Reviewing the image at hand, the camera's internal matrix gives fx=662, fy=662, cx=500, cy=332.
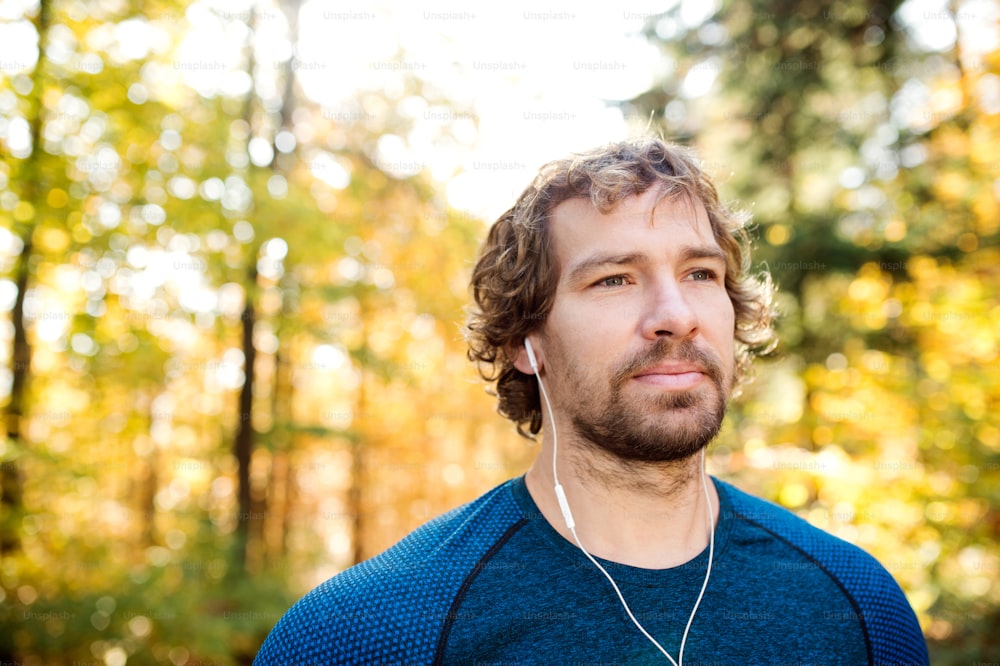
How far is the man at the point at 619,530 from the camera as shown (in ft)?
5.29

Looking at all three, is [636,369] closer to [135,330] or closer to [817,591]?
A: [817,591]

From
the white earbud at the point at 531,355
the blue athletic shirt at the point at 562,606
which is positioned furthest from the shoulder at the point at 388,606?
the white earbud at the point at 531,355

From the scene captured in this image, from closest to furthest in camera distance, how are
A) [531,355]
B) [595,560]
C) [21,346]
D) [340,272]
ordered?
[595,560]
[531,355]
[21,346]
[340,272]

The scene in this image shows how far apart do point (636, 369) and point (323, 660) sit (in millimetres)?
1059

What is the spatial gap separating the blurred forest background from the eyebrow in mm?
2781

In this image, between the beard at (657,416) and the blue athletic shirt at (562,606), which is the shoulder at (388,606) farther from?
the beard at (657,416)

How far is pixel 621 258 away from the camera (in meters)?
1.87

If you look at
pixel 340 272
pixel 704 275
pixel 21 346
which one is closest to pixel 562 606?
pixel 704 275

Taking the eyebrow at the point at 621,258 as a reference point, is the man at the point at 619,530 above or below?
below

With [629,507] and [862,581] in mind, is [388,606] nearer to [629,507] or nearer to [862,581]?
[629,507]

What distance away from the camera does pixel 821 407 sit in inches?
247

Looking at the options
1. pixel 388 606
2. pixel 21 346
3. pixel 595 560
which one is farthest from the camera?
pixel 21 346

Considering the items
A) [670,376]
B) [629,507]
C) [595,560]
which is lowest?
[595,560]

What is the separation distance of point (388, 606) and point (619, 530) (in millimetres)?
644
